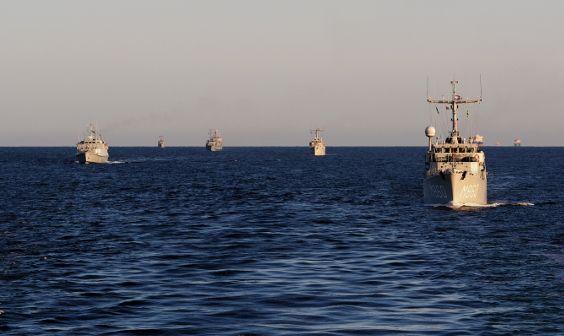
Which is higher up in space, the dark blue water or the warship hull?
the warship hull

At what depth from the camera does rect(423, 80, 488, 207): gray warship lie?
242 feet

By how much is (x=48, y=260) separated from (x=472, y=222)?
114ft

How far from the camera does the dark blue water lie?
29219 mm

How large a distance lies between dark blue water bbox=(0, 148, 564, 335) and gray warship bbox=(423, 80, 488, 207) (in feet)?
7.00

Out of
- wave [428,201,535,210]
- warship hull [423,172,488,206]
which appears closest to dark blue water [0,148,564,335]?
wave [428,201,535,210]

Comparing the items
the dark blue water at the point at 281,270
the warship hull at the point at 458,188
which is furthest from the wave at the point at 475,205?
the dark blue water at the point at 281,270

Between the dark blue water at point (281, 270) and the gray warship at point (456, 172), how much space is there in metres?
2.13

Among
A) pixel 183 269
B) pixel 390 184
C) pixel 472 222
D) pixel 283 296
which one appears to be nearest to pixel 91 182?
pixel 390 184

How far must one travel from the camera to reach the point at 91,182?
132m

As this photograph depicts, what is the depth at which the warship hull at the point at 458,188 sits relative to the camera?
74062mm

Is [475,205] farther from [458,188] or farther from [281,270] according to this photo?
[281,270]

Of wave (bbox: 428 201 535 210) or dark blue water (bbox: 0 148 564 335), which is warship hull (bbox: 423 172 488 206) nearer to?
wave (bbox: 428 201 535 210)

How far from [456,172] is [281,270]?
36.5 meters

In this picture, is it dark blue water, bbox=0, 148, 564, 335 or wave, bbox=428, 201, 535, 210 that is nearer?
dark blue water, bbox=0, 148, 564, 335
